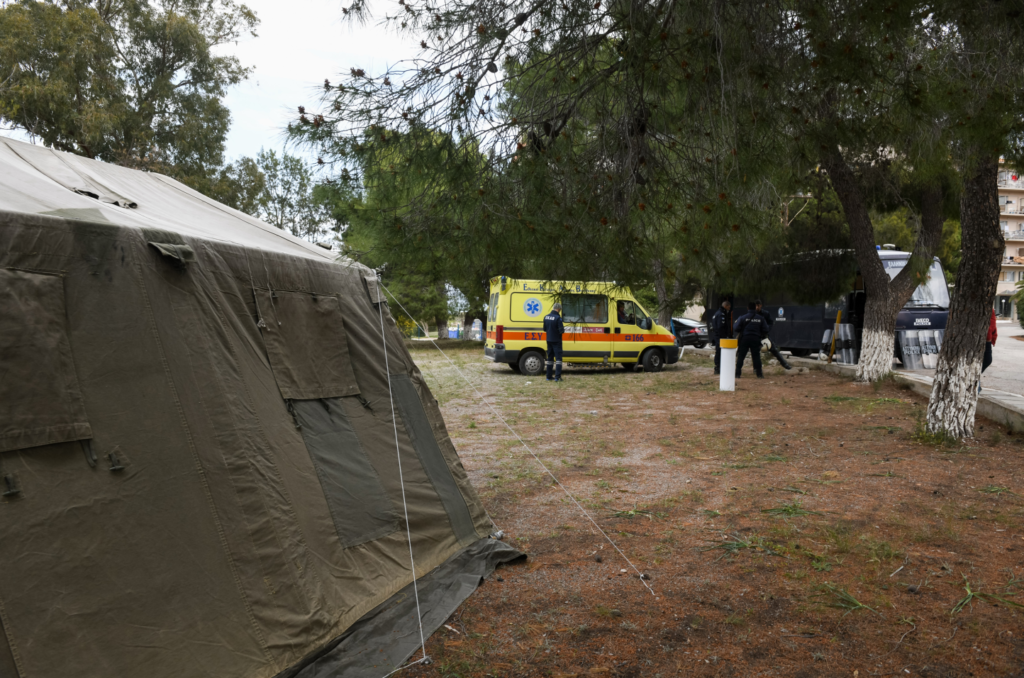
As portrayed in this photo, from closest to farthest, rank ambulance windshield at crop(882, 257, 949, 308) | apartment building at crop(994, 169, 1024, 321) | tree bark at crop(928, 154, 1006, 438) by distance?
tree bark at crop(928, 154, 1006, 438), ambulance windshield at crop(882, 257, 949, 308), apartment building at crop(994, 169, 1024, 321)

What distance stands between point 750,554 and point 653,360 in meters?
12.5

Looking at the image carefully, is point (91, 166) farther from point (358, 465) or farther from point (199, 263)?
point (358, 465)

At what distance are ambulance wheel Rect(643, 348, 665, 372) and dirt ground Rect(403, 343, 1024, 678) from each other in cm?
775

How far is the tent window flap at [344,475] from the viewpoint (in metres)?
3.74

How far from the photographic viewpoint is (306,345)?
3.95m

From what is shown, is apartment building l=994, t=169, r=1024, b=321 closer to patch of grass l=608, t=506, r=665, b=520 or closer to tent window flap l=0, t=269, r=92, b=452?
patch of grass l=608, t=506, r=665, b=520

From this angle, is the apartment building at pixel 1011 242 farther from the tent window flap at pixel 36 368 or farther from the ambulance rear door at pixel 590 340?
the tent window flap at pixel 36 368

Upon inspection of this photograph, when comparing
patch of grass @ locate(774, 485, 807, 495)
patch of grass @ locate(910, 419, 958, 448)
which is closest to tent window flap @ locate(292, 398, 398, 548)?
patch of grass @ locate(774, 485, 807, 495)

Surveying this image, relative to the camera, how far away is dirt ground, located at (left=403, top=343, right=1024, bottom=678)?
3.28 metres

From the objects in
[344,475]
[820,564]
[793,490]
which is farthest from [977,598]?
[344,475]

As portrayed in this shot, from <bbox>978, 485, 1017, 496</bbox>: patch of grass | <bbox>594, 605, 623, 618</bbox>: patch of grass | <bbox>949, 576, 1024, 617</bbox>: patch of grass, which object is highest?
<bbox>978, 485, 1017, 496</bbox>: patch of grass

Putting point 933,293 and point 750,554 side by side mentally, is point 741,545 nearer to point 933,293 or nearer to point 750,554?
point 750,554

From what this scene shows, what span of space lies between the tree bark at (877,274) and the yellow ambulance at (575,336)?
15.9 feet

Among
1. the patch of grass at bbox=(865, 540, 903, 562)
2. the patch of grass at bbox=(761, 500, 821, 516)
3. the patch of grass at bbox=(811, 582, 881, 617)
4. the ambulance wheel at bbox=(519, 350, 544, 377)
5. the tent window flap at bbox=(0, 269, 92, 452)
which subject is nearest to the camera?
the tent window flap at bbox=(0, 269, 92, 452)
